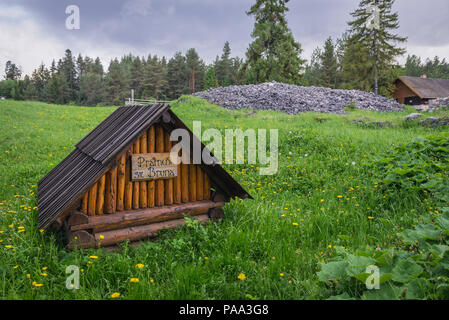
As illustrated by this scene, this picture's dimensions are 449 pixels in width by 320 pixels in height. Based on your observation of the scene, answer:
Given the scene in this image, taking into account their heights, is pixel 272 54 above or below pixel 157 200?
above

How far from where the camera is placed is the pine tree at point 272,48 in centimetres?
3494

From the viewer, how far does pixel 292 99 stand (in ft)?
60.2

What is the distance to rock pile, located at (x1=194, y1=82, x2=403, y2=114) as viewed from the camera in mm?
17438

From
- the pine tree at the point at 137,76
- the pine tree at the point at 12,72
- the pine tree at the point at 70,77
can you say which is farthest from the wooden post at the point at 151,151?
the pine tree at the point at 12,72

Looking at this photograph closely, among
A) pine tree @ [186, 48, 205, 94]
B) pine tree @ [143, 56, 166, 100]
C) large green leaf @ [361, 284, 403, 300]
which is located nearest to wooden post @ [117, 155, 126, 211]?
large green leaf @ [361, 284, 403, 300]

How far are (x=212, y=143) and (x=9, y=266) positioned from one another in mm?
7673

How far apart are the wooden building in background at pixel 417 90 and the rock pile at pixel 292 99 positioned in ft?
51.7

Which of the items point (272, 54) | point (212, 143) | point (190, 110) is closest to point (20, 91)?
point (272, 54)

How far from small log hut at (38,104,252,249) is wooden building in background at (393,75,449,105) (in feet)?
120

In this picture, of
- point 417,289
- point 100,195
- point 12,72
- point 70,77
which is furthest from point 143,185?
point 12,72

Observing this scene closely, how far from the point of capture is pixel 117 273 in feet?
9.34

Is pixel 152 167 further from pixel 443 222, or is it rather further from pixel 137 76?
pixel 137 76

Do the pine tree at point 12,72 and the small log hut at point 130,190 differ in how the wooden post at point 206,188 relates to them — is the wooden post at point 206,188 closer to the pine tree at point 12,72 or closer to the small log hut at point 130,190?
the small log hut at point 130,190

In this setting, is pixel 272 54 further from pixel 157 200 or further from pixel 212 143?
pixel 157 200
